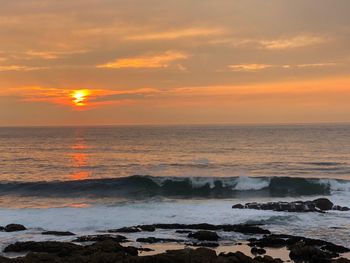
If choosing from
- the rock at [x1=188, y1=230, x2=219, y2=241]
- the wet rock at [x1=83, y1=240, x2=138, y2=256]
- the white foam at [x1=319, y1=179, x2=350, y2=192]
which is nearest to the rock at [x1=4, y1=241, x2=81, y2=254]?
the wet rock at [x1=83, y1=240, x2=138, y2=256]

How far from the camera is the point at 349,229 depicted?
83.9 ft

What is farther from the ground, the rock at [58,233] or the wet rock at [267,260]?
the wet rock at [267,260]

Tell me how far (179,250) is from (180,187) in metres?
30.2

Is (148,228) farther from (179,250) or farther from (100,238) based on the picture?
(179,250)

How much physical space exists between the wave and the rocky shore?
17650 mm

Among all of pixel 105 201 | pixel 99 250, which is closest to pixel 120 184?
pixel 105 201

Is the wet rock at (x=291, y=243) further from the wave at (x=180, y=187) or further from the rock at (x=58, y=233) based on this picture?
the wave at (x=180, y=187)

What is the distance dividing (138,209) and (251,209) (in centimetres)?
756

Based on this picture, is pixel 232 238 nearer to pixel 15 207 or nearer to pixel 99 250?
pixel 99 250

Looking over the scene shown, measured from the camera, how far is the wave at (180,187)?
44084 mm

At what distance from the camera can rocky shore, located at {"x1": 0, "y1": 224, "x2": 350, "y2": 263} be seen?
1666 cm

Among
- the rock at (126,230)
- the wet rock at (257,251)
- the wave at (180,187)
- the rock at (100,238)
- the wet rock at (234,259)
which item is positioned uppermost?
the wet rock at (234,259)

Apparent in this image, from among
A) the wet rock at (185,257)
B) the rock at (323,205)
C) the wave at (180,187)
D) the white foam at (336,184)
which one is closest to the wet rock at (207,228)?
the rock at (323,205)

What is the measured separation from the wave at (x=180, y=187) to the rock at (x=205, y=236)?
63.4 ft
